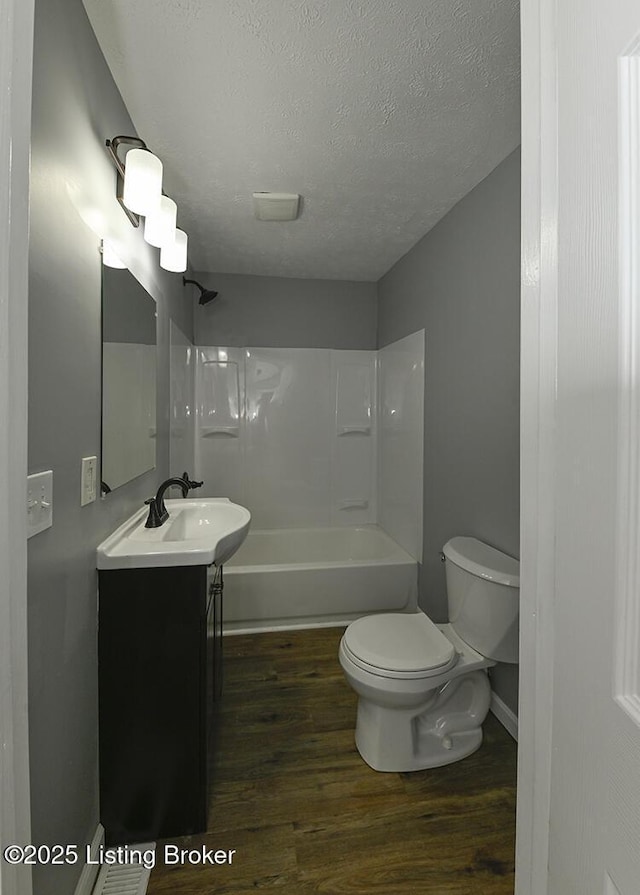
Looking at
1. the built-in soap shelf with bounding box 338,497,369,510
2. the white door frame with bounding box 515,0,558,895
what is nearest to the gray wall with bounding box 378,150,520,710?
the built-in soap shelf with bounding box 338,497,369,510

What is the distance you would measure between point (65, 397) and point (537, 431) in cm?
105

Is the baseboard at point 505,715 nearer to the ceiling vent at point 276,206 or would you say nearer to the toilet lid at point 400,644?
the toilet lid at point 400,644

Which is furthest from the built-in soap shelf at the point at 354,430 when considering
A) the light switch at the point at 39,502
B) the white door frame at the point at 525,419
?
the white door frame at the point at 525,419

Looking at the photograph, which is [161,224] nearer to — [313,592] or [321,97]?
[321,97]

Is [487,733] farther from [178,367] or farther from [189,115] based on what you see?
[189,115]

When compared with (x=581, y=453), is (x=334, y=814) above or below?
below

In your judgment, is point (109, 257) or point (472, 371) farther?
point (472, 371)

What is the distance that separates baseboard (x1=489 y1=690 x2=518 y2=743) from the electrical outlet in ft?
6.17

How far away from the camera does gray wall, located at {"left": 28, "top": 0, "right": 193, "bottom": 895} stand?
0.93 meters

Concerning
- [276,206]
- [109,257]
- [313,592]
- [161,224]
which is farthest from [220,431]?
[109,257]

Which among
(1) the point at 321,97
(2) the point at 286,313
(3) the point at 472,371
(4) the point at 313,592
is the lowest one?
(4) the point at 313,592

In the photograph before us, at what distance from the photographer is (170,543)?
1.40 m

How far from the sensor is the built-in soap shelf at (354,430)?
3627mm

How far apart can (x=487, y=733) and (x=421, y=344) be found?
2082mm
